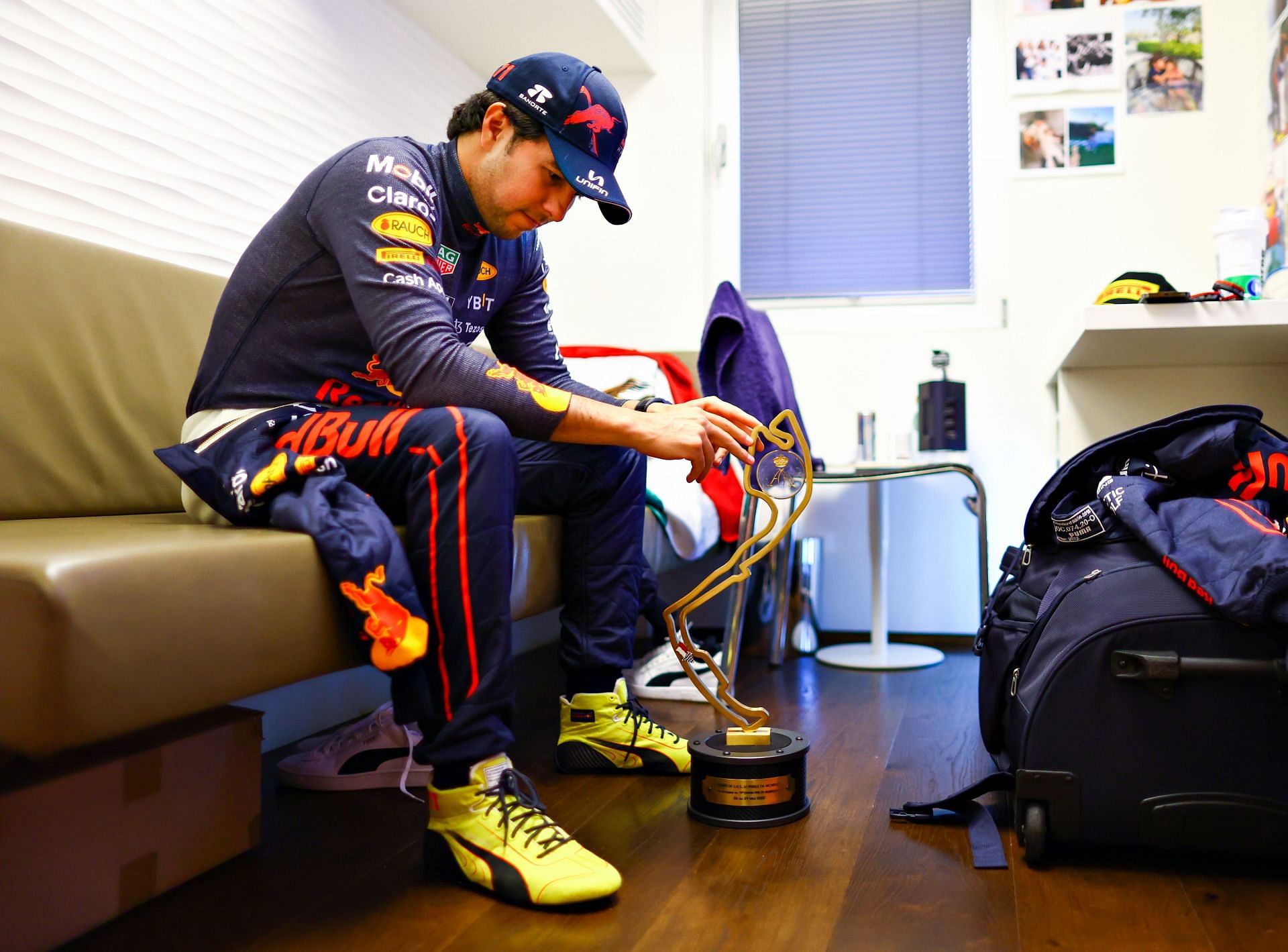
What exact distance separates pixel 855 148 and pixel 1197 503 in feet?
6.73

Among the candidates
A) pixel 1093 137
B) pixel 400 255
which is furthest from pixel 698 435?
pixel 1093 137

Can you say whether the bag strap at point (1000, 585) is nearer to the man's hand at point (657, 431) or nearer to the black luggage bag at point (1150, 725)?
the black luggage bag at point (1150, 725)

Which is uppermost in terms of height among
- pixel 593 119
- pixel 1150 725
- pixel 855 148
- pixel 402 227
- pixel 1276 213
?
pixel 855 148

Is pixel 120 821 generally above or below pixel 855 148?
below

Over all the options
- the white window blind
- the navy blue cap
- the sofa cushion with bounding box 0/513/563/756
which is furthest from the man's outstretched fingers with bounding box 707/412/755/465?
the white window blind

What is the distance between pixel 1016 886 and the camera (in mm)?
1060

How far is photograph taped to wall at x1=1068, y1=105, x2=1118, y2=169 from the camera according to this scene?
2.51 meters

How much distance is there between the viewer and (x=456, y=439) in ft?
3.53

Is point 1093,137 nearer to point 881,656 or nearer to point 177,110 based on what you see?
point 881,656

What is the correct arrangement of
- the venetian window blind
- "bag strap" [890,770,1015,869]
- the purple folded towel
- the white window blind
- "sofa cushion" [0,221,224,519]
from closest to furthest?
1. "bag strap" [890,770,1015,869]
2. "sofa cushion" [0,221,224,519]
3. the venetian window blind
4. the purple folded towel
5. the white window blind

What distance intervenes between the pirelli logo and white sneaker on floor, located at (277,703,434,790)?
2.16 ft

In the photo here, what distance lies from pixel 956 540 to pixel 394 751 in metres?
1.74

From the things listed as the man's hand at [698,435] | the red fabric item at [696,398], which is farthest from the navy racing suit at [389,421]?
the red fabric item at [696,398]

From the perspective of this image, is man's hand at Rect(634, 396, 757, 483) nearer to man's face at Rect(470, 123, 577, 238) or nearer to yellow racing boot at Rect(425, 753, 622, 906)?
man's face at Rect(470, 123, 577, 238)
